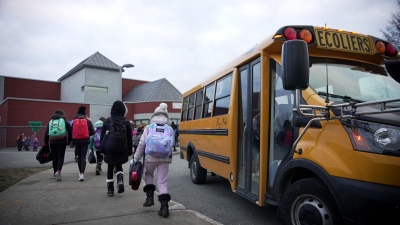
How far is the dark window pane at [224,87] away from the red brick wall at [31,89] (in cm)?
3733

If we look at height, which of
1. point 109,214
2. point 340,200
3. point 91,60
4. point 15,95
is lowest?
point 109,214

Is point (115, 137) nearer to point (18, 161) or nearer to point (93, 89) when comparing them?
point (18, 161)

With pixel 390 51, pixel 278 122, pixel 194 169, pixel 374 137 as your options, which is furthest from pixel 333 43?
pixel 194 169

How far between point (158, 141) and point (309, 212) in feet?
7.80

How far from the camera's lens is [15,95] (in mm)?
35062

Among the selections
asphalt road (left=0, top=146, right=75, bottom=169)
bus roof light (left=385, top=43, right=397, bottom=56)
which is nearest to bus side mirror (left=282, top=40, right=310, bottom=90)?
bus roof light (left=385, top=43, right=397, bottom=56)

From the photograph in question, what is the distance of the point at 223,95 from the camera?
5.20 meters

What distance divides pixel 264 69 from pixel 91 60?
3309cm

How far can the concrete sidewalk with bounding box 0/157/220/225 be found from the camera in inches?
157

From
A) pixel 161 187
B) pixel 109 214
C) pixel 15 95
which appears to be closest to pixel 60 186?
pixel 109 214

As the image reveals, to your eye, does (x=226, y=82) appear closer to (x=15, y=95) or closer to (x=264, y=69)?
(x=264, y=69)

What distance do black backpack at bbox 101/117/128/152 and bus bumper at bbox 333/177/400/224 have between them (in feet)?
12.7

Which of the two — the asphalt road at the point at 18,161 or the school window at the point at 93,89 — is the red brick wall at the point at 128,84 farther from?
the asphalt road at the point at 18,161

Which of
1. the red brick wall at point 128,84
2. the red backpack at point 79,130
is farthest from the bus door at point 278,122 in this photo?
the red brick wall at point 128,84
